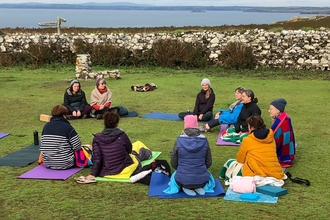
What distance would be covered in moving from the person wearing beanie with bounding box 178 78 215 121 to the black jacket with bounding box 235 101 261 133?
1548 millimetres

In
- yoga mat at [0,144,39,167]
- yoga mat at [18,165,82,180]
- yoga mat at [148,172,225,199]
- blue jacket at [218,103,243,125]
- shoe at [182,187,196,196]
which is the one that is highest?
blue jacket at [218,103,243,125]

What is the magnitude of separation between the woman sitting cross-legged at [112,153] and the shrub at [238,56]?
13.2 m

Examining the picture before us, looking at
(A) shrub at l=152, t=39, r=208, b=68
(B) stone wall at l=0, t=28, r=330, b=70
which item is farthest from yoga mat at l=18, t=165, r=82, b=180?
(B) stone wall at l=0, t=28, r=330, b=70

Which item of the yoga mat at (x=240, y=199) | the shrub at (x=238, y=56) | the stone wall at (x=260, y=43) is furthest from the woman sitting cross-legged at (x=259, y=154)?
the stone wall at (x=260, y=43)

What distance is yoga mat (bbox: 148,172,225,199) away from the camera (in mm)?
5699

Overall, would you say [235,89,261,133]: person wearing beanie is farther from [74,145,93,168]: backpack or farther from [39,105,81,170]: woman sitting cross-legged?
[39,105,81,170]: woman sitting cross-legged

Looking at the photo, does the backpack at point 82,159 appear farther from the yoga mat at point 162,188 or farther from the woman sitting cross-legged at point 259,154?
the woman sitting cross-legged at point 259,154

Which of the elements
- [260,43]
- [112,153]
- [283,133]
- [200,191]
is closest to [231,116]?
[283,133]

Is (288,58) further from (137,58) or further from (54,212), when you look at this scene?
(54,212)

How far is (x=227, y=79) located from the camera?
16859 mm

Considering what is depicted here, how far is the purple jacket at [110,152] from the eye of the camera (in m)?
6.21

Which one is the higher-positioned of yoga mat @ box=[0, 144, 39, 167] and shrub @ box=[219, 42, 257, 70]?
shrub @ box=[219, 42, 257, 70]

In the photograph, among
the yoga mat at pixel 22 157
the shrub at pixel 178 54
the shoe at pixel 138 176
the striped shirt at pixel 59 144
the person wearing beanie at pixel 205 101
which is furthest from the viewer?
the shrub at pixel 178 54

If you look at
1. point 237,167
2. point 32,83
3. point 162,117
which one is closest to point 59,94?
point 32,83
